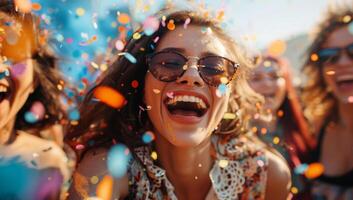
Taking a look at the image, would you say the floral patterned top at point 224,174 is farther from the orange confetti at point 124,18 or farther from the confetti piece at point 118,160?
the orange confetti at point 124,18

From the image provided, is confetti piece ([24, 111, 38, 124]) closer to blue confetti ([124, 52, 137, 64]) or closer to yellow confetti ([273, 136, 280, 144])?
→ blue confetti ([124, 52, 137, 64])

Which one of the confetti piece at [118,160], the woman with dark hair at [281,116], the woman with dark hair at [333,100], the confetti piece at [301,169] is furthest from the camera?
the woman with dark hair at [281,116]

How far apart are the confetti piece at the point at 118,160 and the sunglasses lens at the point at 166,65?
1.43 feet

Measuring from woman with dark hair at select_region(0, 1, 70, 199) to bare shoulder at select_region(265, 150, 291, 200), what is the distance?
3.78 ft

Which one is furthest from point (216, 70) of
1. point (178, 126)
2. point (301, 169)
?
point (301, 169)

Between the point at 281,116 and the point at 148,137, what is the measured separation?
184 cm

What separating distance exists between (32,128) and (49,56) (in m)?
0.48

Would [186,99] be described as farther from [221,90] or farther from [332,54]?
[332,54]

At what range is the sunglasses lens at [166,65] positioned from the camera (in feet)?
7.82

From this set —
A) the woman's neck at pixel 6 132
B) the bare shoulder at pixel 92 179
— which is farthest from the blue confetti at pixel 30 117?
the bare shoulder at pixel 92 179

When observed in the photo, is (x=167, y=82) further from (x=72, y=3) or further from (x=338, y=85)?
(x=72, y=3)

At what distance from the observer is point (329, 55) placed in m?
3.58

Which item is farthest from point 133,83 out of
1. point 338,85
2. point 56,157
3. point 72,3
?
point 72,3

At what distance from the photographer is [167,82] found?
2391mm
